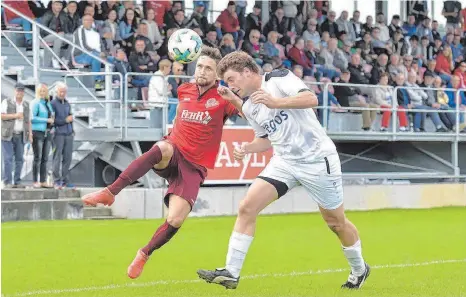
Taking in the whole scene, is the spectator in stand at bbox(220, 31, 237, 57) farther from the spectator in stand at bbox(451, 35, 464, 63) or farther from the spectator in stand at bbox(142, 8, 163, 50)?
the spectator in stand at bbox(451, 35, 464, 63)

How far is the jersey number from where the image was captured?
8672 millimetres

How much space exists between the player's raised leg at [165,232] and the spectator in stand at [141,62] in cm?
1151

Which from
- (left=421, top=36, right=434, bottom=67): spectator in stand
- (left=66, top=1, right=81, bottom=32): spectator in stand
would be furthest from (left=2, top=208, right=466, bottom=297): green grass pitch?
(left=421, top=36, right=434, bottom=67): spectator in stand

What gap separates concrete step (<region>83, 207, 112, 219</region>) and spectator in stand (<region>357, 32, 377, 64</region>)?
9.92 m

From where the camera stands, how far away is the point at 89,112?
2073 centimetres

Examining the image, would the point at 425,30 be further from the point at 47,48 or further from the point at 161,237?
the point at 161,237

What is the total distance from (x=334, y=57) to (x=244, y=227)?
17.4 m

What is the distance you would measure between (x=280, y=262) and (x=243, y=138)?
9392 mm

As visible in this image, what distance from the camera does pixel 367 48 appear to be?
27406 mm

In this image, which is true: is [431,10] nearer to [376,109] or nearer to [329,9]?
[329,9]

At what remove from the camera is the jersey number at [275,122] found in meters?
8.67

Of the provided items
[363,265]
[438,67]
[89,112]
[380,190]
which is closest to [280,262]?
[363,265]

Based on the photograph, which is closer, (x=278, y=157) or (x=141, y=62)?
(x=278, y=157)

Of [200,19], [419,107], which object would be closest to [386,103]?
[419,107]
